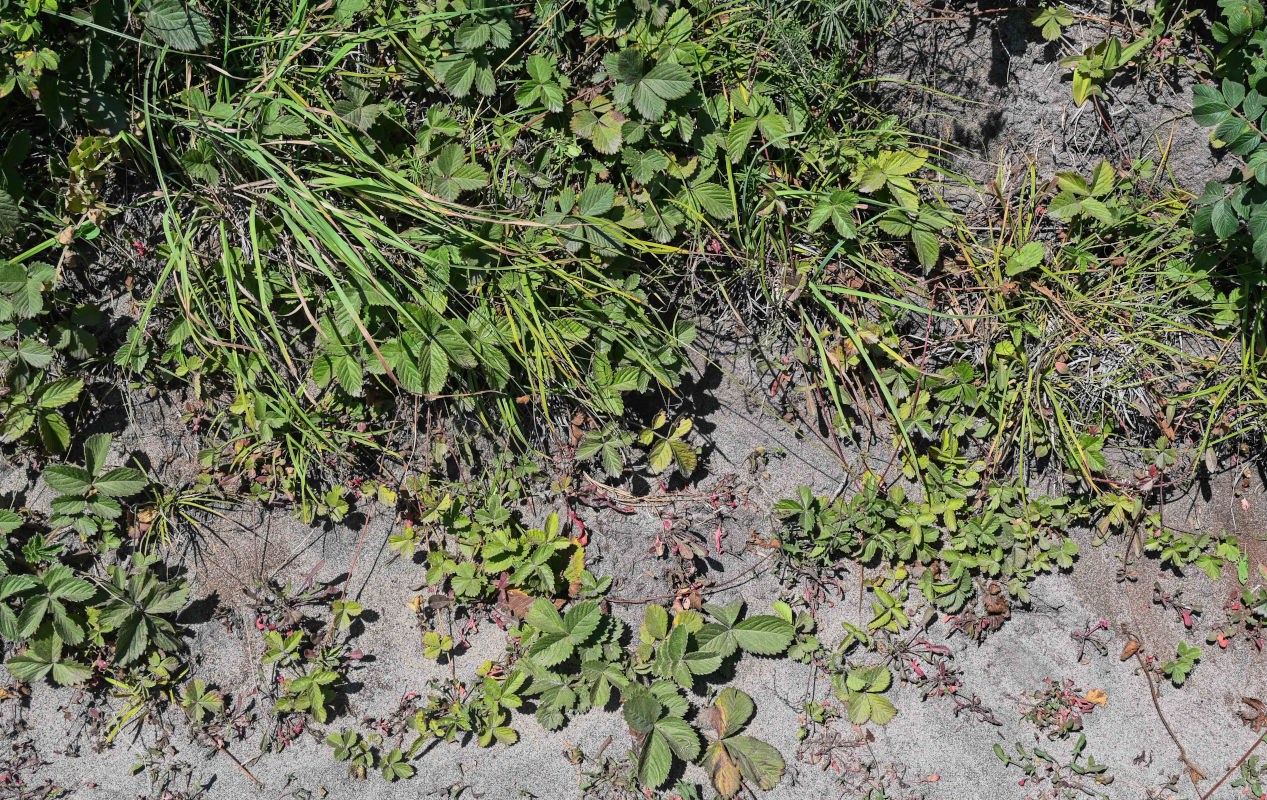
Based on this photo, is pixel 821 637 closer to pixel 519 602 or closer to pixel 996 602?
pixel 996 602

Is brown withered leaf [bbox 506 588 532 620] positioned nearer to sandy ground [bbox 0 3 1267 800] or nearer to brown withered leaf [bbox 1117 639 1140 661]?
sandy ground [bbox 0 3 1267 800]

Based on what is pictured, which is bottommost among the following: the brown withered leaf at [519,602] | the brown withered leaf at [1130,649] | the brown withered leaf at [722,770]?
the brown withered leaf at [722,770]

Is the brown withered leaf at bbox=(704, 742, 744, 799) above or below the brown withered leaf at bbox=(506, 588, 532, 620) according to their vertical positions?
below

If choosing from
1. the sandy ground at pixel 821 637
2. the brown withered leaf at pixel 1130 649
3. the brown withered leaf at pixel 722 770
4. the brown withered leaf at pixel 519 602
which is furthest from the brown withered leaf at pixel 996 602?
the brown withered leaf at pixel 519 602

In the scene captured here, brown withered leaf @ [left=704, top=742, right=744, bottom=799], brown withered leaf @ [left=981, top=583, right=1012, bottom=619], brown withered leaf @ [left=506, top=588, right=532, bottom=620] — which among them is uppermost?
brown withered leaf @ [left=506, top=588, right=532, bottom=620]

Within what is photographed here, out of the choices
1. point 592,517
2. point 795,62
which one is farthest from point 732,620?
point 795,62

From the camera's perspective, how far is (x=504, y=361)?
2359 millimetres

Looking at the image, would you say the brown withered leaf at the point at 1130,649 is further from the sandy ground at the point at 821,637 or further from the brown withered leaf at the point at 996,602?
the brown withered leaf at the point at 996,602

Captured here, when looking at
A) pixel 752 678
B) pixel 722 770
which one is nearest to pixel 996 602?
pixel 752 678

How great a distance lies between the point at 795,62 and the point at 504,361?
1265 millimetres

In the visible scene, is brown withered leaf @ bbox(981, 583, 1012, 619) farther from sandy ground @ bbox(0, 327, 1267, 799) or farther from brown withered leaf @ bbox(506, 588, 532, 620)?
brown withered leaf @ bbox(506, 588, 532, 620)

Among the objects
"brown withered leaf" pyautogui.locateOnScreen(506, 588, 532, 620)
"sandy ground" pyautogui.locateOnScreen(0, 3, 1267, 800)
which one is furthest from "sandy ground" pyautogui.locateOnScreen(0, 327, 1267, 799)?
"brown withered leaf" pyautogui.locateOnScreen(506, 588, 532, 620)

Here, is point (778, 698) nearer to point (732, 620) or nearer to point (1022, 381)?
point (732, 620)

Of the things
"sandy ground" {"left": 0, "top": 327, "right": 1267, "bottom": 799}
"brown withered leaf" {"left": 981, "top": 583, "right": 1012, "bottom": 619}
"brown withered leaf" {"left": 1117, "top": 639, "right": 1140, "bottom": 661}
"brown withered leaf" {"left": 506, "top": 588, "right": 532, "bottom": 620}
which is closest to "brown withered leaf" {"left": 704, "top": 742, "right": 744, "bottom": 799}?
"sandy ground" {"left": 0, "top": 327, "right": 1267, "bottom": 799}
